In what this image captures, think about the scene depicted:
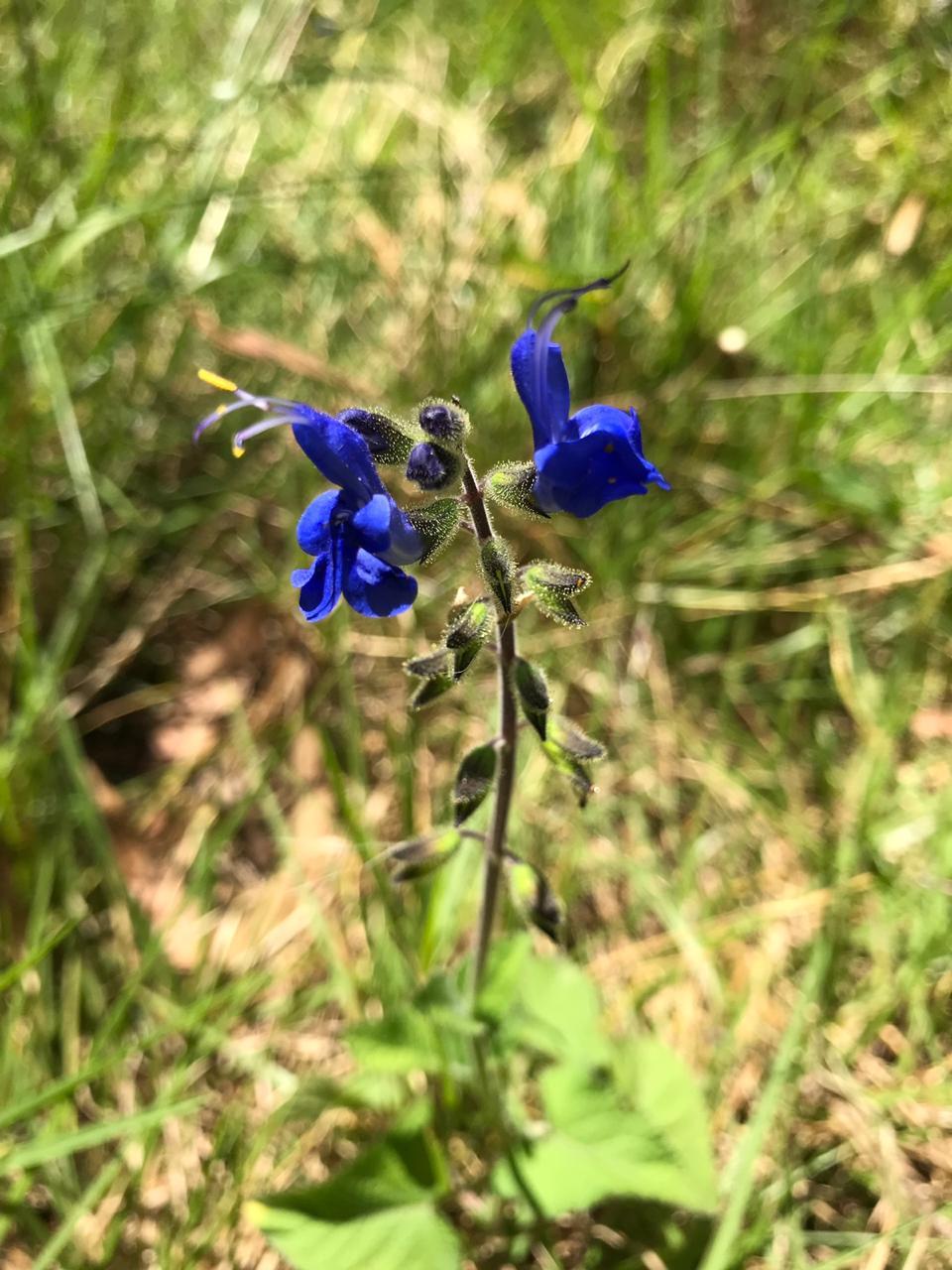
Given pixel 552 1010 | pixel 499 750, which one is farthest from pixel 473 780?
pixel 552 1010

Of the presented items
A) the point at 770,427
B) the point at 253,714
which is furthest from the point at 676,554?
the point at 253,714

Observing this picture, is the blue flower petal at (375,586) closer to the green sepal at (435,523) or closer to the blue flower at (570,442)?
the green sepal at (435,523)

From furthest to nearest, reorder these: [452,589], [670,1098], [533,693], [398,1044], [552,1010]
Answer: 1. [452,589]
2. [552,1010]
3. [670,1098]
4. [398,1044]
5. [533,693]

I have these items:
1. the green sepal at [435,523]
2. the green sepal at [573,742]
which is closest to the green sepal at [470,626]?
the green sepal at [435,523]

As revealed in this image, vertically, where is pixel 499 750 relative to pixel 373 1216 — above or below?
above

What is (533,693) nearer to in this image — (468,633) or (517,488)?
(468,633)
